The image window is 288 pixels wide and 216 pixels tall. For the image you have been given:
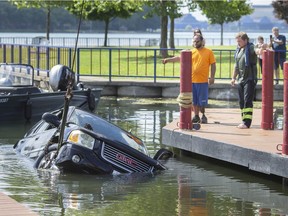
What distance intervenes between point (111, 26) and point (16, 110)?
134 m

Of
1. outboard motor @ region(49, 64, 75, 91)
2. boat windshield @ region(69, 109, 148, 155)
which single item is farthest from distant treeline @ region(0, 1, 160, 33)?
boat windshield @ region(69, 109, 148, 155)

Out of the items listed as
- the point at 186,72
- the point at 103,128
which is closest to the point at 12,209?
the point at 103,128

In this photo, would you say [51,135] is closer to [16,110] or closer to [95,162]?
[95,162]

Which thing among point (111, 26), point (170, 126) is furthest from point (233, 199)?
point (111, 26)

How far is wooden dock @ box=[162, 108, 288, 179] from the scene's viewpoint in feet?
46.7

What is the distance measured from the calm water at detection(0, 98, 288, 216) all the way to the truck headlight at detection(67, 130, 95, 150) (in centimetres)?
55

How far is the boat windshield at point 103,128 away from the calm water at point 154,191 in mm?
552

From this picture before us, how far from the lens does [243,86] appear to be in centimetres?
1723

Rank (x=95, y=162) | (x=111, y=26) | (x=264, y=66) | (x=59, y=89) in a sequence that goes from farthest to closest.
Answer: (x=111, y=26) → (x=59, y=89) → (x=264, y=66) → (x=95, y=162)

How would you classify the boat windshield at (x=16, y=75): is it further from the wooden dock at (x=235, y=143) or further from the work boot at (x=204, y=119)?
the wooden dock at (x=235, y=143)

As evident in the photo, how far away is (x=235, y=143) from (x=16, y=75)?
9397 millimetres

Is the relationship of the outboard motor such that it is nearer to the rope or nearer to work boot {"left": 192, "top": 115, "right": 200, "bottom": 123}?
work boot {"left": 192, "top": 115, "right": 200, "bottom": 123}

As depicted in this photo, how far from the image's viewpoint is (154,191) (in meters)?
13.6

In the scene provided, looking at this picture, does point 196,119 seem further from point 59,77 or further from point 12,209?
point 12,209
